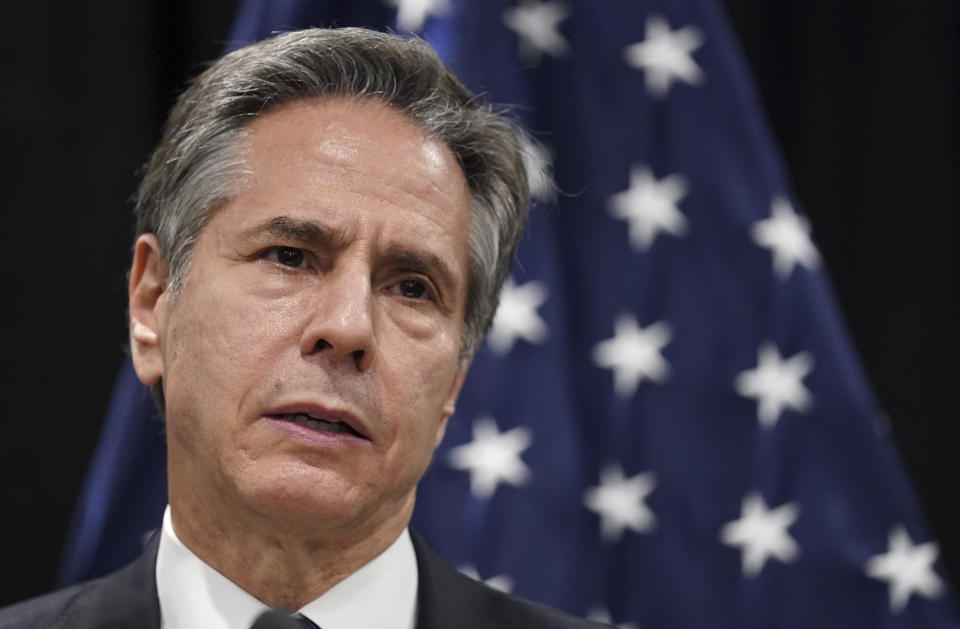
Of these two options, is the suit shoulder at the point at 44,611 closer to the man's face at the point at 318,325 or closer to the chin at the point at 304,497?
the man's face at the point at 318,325

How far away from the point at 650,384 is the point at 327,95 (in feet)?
3.09

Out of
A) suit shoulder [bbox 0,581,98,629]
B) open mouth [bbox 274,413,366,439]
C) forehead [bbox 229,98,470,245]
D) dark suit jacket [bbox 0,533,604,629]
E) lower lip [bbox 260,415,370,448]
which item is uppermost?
forehead [bbox 229,98,470,245]

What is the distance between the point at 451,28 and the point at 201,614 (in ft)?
4.04

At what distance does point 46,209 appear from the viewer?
93.7 inches

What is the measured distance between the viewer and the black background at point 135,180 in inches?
93.4

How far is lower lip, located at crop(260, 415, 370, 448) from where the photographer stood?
1.42 metres

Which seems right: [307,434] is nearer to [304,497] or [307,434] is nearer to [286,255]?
[304,497]

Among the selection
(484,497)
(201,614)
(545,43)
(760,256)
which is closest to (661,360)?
(760,256)

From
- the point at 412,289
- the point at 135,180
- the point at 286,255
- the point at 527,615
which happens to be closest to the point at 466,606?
the point at 527,615

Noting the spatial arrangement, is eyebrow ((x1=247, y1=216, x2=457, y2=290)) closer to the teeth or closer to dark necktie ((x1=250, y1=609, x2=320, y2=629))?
the teeth

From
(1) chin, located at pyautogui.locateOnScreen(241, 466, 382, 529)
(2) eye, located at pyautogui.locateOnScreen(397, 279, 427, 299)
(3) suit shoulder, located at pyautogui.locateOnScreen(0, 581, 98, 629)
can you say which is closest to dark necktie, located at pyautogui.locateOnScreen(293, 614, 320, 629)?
(1) chin, located at pyautogui.locateOnScreen(241, 466, 382, 529)

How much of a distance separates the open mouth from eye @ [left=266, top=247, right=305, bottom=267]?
0.22 meters

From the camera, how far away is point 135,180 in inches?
97.0

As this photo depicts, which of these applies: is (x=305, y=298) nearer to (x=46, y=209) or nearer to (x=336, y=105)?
(x=336, y=105)
